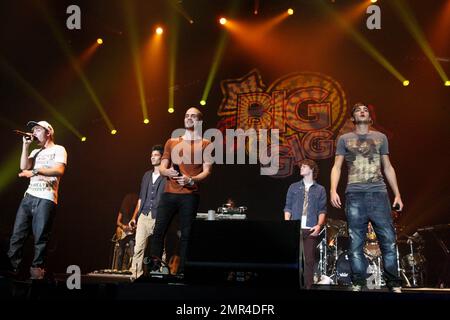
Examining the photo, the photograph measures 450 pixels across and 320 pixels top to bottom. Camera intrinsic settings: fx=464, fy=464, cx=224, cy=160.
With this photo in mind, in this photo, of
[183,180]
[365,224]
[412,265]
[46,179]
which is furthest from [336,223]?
[46,179]

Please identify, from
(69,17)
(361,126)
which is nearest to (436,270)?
(361,126)

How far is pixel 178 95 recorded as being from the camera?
404 inches

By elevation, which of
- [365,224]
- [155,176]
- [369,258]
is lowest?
[365,224]

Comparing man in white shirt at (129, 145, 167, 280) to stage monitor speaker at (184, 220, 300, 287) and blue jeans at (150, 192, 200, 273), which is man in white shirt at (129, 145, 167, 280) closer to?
blue jeans at (150, 192, 200, 273)

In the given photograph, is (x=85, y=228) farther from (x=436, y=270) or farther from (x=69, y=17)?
(x=436, y=270)

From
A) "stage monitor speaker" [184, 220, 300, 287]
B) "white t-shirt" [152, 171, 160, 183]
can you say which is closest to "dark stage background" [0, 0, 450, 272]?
"white t-shirt" [152, 171, 160, 183]

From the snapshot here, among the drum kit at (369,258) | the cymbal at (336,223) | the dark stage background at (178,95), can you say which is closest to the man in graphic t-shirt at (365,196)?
the drum kit at (369,258)

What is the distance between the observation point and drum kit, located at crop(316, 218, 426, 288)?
8078 mm

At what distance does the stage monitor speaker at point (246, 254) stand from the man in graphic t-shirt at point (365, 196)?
1458 millimetres

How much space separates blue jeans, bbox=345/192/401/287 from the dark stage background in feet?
13.8

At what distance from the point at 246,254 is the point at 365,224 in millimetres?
1862

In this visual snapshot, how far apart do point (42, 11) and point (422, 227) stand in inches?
323

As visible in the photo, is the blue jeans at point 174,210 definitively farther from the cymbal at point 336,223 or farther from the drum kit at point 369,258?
the cymbal at point 336,223

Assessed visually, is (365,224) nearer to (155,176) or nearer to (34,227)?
(34,227)
